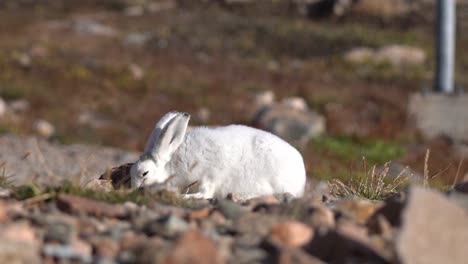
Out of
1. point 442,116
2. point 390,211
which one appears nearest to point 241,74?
point 442,116

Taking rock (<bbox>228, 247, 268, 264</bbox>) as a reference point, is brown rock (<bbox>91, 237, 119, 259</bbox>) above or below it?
above

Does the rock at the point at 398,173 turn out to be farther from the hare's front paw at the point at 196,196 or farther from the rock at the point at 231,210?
the rock at the point at 231,210

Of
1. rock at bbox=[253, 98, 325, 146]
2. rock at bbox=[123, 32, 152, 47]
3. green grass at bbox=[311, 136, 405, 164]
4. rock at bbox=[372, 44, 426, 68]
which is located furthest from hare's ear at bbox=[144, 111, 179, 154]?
rock at bbox=[372, 44, 426, 68]

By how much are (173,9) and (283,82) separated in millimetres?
16888

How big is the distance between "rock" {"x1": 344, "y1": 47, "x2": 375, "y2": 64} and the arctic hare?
21.5m

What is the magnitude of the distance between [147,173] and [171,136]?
23 centimetres

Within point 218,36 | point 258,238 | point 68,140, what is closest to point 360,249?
point 258,238

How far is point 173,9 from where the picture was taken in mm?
35250

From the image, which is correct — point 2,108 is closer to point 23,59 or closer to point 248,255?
point 23,59

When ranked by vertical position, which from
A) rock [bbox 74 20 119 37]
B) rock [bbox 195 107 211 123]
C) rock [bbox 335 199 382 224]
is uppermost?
rock [bbox 335 199 382 224]

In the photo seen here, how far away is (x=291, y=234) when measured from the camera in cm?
315

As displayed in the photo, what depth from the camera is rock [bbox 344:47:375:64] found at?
25.7 m

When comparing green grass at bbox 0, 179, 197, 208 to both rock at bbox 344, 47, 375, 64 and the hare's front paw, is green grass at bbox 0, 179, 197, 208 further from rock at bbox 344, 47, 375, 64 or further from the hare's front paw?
rock at bbox 344, 47, 375, 64

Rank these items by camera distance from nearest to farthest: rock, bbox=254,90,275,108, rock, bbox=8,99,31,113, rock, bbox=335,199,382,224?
rock, bbox=335,199,382,224 < rock, bbox=8,99,31,113 < rock, bbox=254,90,275,108
